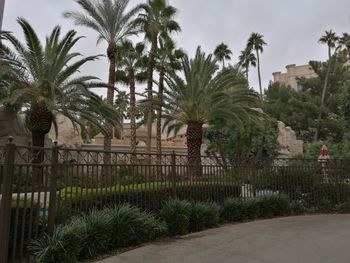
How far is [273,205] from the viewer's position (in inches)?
437

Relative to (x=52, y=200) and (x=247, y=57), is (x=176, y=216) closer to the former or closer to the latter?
(x=52, y=200)

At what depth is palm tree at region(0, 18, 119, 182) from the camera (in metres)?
15.4

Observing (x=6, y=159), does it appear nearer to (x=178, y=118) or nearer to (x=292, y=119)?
(x=178, y=118)

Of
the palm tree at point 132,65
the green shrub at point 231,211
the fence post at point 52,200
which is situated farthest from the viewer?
the palm tree at point 132,65

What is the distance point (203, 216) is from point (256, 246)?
1.94m

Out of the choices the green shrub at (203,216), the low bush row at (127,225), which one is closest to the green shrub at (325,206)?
the low bush row at (127,225)

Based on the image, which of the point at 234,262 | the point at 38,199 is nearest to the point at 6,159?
the point at 38,199

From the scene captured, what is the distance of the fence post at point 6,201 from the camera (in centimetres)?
507

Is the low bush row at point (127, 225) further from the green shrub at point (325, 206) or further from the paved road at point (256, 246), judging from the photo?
the green shrub at point (325, 206)

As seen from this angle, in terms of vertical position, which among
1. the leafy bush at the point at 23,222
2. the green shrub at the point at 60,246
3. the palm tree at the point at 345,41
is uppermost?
the palm tree at the point at 345,41

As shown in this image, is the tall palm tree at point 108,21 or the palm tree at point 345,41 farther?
the palm tree at point 345,41

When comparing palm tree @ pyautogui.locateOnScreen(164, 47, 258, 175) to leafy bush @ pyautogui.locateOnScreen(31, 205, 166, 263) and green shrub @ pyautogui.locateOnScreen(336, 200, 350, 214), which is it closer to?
green shrub @ pyautogui.locateOnScreen(336, 200, 350, 214)

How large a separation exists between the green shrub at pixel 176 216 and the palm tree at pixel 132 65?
50.9 ft

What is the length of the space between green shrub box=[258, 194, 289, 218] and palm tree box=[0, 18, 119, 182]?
28.0 feet
